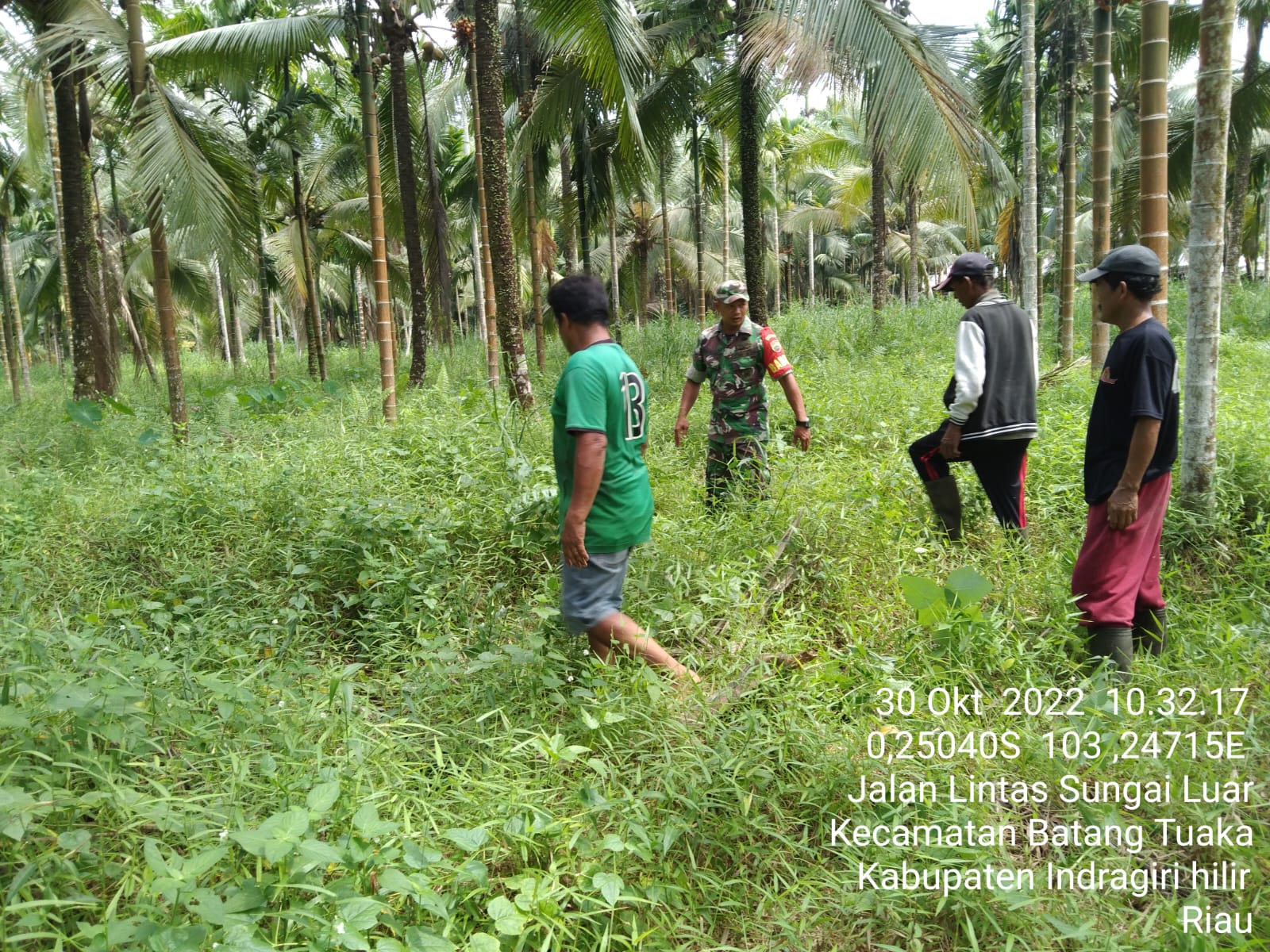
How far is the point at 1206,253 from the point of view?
4070 mm

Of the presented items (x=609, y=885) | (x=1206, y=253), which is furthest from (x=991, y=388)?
(x=609, y=885)

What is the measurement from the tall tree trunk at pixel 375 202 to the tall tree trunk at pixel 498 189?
1.10m

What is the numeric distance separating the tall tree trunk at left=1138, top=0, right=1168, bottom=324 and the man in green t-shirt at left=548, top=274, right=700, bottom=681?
3.25m

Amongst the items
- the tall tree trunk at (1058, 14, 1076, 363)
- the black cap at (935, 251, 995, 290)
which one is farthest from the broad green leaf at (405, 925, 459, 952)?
the tall tree trunk at (1058, 14, 1076, 363)

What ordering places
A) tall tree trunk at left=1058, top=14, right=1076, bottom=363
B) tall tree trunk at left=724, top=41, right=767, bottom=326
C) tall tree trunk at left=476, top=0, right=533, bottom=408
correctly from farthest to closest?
tall tree trunk at left=724, top=41, right=767, bottom=326, tall tree trunk at left=1058, top=14, right=1076, bottom=363, tall tree trunk at left=476, top=0, right=533, bottom=408

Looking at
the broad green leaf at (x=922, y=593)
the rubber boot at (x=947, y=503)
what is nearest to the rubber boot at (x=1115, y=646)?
the broad green leaf at (x=922, y=593)

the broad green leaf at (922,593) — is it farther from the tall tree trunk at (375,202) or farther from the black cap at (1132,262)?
the tall tree trunk at (375,202)

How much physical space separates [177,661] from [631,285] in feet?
70.8

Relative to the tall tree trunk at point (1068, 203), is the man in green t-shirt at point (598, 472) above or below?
below

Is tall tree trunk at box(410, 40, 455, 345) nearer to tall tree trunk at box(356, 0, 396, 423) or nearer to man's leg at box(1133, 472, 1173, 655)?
tall tree trunk at box(356, 0, 396, 423)

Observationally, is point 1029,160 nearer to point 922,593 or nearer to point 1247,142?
point 1247,142

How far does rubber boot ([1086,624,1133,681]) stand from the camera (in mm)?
3145

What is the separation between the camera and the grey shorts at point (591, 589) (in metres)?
3.19

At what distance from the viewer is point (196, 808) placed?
2248 millimetres
